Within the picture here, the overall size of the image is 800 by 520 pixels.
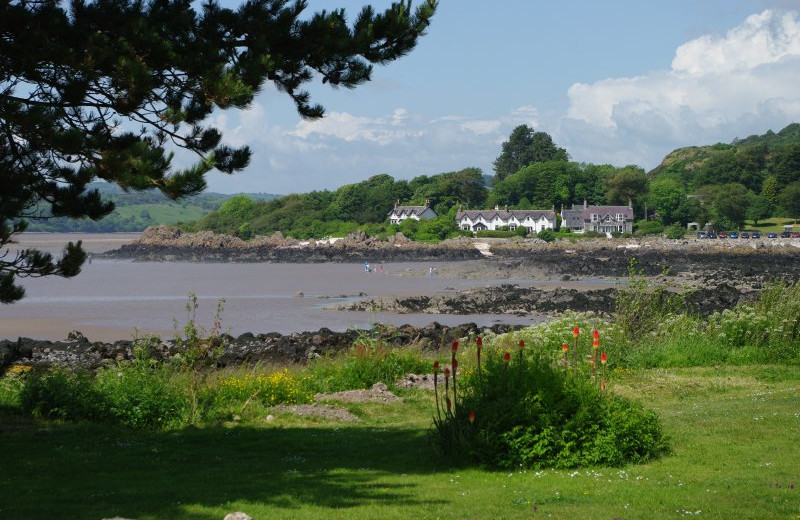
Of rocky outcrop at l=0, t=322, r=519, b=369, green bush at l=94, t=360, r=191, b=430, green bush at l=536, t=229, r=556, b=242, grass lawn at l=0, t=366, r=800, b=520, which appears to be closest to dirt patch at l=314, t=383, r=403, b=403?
grass lawn at l=0, t=366, r=800, b=520

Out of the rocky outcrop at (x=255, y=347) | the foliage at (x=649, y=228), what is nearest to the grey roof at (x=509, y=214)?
the foliage at (x=649, y=228)

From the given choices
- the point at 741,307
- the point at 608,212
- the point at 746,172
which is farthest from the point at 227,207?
the point at 741,307

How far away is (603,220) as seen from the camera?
135375 mm

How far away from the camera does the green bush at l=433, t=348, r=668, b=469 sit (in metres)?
9.90

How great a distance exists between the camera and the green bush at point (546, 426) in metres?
9.90

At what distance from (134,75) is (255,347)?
18800mm

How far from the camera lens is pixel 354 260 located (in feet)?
314

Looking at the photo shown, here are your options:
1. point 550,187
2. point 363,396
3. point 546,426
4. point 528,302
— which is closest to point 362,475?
point 546,426

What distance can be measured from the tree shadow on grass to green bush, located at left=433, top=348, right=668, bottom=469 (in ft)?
1.91

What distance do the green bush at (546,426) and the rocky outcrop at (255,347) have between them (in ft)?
42.0

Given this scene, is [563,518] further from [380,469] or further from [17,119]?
[17,119]

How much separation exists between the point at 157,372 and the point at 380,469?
5269 millimetres

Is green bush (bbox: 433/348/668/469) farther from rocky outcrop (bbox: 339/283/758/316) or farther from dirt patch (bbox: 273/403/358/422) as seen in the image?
rocky outcrop (bbox: 339/283/758/316)

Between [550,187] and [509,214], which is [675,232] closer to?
[509,214]
